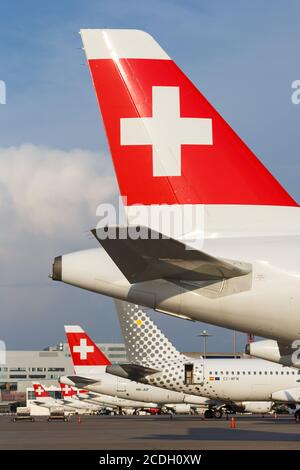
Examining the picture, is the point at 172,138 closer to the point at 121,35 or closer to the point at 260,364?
the point at 121,35

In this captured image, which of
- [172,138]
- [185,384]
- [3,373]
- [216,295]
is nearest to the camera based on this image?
[216,295]

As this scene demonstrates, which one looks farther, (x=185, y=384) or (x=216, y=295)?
(x=185, y=384)

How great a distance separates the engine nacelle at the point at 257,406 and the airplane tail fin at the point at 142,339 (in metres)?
7.41

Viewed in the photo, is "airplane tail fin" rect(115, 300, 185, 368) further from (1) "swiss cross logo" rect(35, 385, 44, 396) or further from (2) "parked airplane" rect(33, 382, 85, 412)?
(1) "swiss cross logo" rect(35, 385, 44, 396)

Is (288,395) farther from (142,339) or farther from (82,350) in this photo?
(82,350)

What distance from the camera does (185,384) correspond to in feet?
166

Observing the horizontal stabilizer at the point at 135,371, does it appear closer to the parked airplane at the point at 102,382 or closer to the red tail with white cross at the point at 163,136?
the parked airplane at the point at 102,382

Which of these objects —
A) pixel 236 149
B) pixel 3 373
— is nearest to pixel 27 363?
pixel 3 373

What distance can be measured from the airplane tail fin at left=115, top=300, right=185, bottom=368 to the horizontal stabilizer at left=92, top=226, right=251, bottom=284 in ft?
129

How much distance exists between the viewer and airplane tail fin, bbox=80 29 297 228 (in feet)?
45.9

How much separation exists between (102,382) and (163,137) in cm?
4559

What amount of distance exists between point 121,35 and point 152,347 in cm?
3919

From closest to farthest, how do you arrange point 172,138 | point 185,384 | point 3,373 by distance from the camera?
1. point 172,138
2. point 185,384
3. point 3,373

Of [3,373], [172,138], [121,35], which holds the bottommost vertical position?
[3,373]
